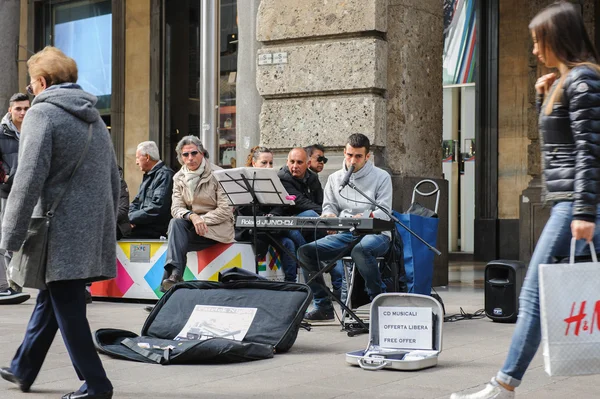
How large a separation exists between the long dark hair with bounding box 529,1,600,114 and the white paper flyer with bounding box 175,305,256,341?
2.87 metres

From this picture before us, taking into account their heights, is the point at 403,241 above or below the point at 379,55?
below

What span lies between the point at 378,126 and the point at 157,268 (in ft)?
8.26

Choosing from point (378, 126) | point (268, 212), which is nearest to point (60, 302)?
point (268, 212)

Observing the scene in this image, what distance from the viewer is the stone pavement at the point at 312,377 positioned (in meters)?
5.02

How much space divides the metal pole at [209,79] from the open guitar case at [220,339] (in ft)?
13.3

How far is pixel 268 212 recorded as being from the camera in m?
9.45

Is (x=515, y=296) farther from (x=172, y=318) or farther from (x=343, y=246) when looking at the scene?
(x=172, y=318)

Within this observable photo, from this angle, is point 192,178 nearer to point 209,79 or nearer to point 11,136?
point 11,136

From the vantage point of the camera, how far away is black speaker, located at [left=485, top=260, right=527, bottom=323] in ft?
25.9

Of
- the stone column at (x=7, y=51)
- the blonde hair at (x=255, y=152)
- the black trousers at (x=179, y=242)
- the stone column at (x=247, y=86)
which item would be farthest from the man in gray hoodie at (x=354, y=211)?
the stone column at (x=7, y=51)

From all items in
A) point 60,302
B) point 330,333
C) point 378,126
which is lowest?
point 330,333

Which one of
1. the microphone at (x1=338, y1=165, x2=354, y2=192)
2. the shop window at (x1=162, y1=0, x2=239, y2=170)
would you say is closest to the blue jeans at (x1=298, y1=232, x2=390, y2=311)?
the microphone at (x1=338, y1=165, x2=354, y2=192)

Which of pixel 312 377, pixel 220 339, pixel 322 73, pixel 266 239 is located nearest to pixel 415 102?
pixel 322 73

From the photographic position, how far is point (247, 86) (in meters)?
10.8
